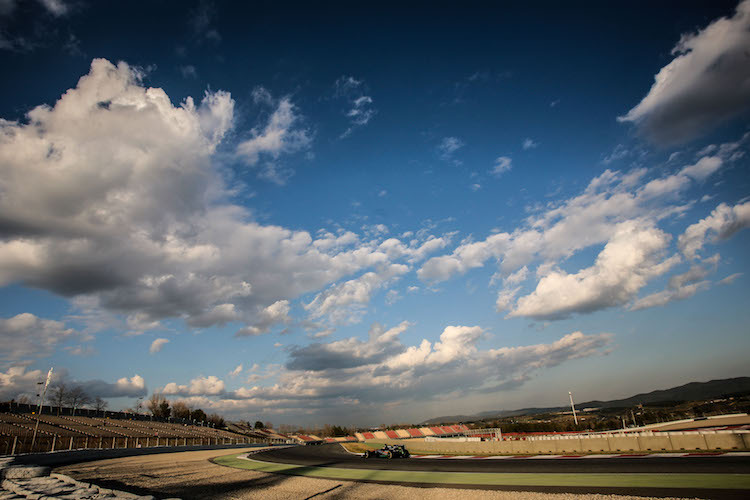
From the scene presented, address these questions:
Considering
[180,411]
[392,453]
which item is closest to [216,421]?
[180,411]

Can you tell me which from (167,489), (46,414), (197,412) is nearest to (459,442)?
(167,489)

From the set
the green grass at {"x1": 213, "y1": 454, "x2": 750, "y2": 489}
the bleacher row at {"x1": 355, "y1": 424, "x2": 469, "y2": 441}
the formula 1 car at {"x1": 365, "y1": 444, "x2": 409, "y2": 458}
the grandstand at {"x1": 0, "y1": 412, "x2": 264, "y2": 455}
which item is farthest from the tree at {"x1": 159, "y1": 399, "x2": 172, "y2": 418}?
the green grass at {"x1": 213, "y1": 454, "x2": 750, "y2": 489}

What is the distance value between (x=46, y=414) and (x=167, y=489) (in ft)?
289

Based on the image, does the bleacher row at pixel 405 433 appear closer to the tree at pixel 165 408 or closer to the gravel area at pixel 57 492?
the gravel area at pixel 57 492

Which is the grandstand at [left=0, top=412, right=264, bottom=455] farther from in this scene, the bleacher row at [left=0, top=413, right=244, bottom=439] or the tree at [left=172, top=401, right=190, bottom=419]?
the tree at [left=172, top=401, right=190, bottom=419]

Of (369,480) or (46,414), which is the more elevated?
(46,414)

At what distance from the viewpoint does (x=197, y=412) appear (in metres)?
170

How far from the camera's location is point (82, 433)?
226 ft

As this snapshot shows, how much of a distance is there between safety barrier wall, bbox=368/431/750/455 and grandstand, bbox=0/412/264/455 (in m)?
50.5

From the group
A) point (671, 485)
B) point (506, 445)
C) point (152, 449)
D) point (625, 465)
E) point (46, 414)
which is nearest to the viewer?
point (671, 485)

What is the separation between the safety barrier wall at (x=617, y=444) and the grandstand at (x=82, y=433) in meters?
50.5

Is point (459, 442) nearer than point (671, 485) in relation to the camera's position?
No

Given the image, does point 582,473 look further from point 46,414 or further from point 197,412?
point 197,412

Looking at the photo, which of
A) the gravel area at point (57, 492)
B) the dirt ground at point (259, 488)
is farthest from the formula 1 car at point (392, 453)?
the gravel area at point (57, 492)
